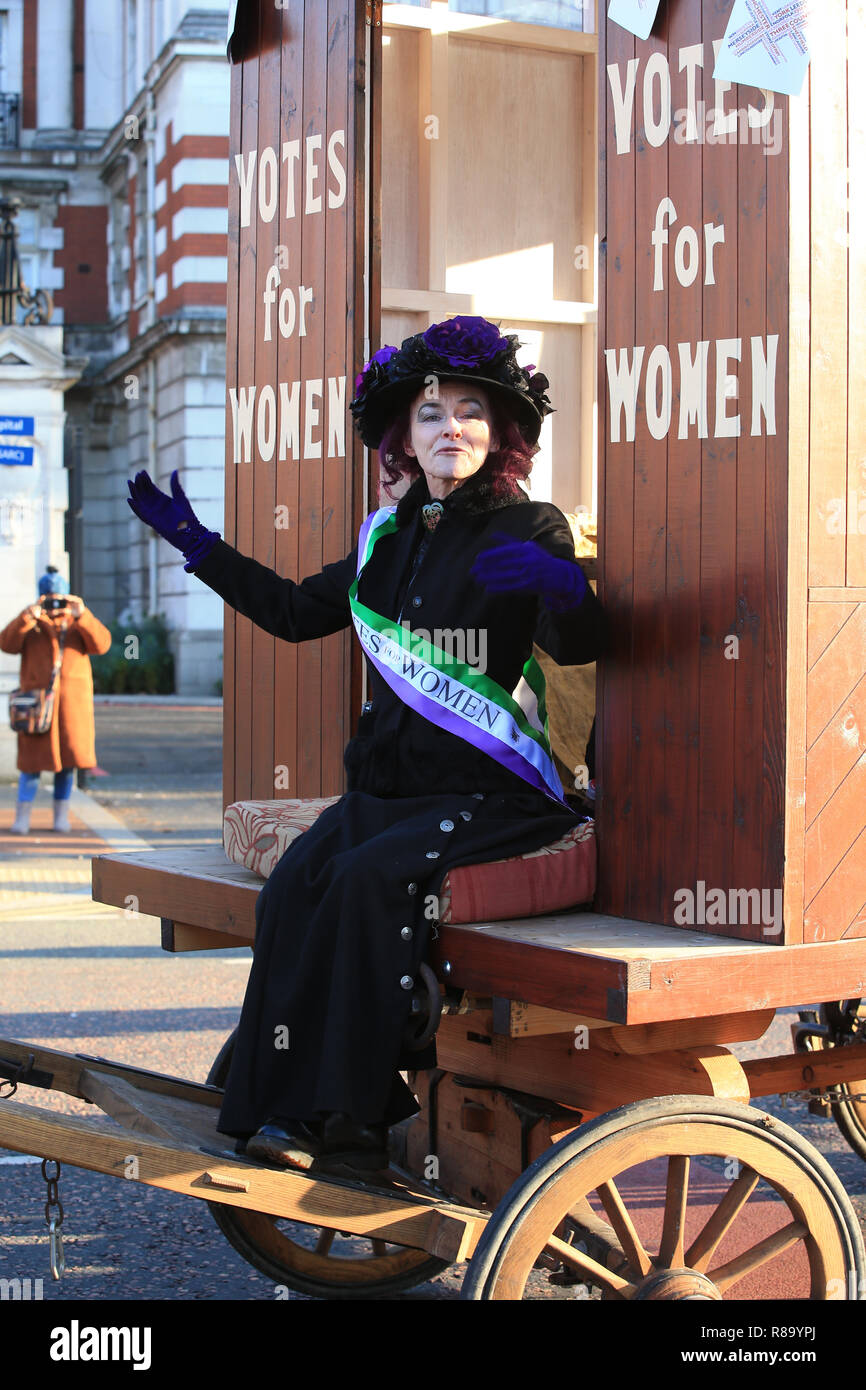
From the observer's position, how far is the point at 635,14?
3059 millimetres

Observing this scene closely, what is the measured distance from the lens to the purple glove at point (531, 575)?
9.86 ft

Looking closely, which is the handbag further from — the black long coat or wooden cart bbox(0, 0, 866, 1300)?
the black long coat

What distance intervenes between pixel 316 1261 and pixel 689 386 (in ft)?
7.14

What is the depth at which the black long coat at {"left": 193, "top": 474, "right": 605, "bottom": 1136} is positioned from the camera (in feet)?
9.34

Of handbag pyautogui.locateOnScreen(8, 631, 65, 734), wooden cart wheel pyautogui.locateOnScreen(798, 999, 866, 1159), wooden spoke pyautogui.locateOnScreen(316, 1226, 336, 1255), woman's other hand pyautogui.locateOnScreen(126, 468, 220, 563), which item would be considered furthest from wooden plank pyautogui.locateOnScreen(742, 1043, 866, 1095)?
handbag pyautogui.locateOnScreen(8, 631, 65, 734)

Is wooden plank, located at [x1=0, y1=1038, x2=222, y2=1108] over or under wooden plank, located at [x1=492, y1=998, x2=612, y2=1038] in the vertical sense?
under

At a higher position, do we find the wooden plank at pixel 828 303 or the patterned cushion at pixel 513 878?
the wooden plank at pixel 828 303

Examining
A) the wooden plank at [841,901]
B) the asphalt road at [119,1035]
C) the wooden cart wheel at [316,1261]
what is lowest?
the asphalt road at [119,1035]

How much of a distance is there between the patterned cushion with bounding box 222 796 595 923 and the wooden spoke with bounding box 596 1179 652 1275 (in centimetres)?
53

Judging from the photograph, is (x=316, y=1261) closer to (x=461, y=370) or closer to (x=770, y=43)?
(x=461, y=370)

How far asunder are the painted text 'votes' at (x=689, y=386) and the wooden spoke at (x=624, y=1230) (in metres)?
1.37

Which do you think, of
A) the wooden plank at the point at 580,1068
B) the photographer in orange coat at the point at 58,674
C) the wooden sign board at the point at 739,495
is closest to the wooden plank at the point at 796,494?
the wooden sign board at the point at 739,495

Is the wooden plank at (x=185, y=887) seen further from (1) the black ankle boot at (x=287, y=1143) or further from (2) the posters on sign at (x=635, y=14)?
(2) the posters on sign at (x=635, y=14)
